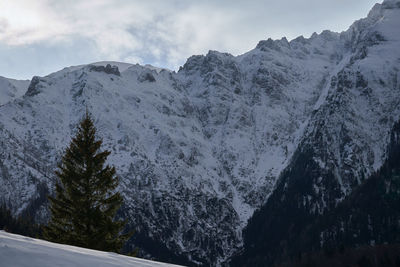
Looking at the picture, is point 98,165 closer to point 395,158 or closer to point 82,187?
point 82,187

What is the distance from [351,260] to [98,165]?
12404 centimetres

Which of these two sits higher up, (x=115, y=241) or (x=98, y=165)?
(x=98, y=165)

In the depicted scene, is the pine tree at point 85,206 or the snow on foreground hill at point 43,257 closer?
the snow on foreground hill at point 43,257

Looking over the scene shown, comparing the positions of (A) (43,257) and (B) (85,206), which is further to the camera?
(B) (85,206)

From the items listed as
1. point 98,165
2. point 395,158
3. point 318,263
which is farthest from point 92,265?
point 395,158

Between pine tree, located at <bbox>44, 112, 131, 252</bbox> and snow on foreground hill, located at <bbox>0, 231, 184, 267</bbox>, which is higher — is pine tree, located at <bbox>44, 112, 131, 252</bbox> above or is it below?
above

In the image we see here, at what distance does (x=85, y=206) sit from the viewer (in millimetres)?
22516

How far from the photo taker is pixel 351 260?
13250 centimetres

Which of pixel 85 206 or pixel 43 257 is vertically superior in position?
pixel 85 206

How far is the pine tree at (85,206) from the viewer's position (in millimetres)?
21750

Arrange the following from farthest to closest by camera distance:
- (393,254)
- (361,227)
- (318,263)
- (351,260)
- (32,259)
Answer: (361,227) < (318,263) < (351,260) < (393,254) < (32,259)

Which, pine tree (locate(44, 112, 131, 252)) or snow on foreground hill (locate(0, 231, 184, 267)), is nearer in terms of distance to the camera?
snow on foreground hill (locate(0, 231, 184, 267))

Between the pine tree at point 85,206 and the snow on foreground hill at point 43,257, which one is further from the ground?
the pine tree at point 85,206

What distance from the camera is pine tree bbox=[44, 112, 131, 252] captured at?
71.4 feet
